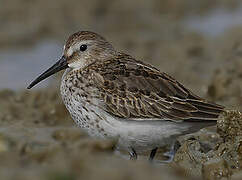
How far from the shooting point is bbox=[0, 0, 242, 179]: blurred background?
8383 mm

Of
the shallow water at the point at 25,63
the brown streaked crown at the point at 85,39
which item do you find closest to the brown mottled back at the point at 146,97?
the brown streaked crown at the point at 85,39

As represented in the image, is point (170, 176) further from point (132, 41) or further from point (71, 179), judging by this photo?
point (132, 41)

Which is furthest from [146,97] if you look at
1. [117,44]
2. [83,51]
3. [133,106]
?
[117,44]

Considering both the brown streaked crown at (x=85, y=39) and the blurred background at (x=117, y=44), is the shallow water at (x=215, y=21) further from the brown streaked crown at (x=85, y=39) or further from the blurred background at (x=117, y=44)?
the brown streaked crown at (x=85, y=39)

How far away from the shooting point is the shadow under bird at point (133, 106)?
5.96m

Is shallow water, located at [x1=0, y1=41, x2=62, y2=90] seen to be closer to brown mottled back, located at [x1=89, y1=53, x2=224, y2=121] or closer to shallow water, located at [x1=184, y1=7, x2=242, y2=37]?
shallow water, located at [x1=184, y1=7, x2=242, y2=37]

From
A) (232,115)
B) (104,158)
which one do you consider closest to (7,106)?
(232,115)

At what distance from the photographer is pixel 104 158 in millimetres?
4387

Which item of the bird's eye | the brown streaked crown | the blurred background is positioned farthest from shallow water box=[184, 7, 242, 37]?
the bird's eye

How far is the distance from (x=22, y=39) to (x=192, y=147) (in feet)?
19.6

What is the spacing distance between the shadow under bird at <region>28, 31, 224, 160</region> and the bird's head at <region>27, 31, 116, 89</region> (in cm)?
25

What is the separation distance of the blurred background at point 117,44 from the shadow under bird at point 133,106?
0.38 m

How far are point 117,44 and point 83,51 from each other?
15.0ft

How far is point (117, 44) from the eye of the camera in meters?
11.3
